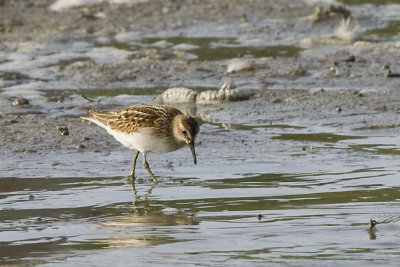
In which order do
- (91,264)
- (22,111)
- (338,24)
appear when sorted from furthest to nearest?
(338,24) → (22,111) → (91,264)

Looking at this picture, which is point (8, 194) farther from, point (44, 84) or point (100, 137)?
point (44, 84)

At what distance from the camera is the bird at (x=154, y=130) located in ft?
28.6

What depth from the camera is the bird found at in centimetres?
870

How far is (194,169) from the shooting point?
8.97 meters

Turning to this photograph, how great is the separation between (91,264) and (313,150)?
3913 millimetres

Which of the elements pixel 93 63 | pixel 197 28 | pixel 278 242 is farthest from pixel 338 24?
pixel 278 242

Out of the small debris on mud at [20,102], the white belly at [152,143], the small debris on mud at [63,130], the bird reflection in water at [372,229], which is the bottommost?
the bird reflection in water at [372,229]

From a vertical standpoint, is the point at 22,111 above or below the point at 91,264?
above

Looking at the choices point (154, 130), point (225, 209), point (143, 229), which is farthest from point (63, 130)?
point (143, 229)

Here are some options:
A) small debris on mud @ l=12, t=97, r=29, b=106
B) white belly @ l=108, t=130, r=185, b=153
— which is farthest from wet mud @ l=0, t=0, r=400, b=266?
white belly @ l=108, t=130, r=185, b=153

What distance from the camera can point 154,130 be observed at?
8898 mm

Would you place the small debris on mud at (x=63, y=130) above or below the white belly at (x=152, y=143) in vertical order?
above

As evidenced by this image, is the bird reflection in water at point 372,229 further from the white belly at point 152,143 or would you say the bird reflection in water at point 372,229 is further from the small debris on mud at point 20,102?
the small debris on mud at point 20,102

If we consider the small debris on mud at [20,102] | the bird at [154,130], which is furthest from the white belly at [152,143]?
the small debris on mud at [20,102]
